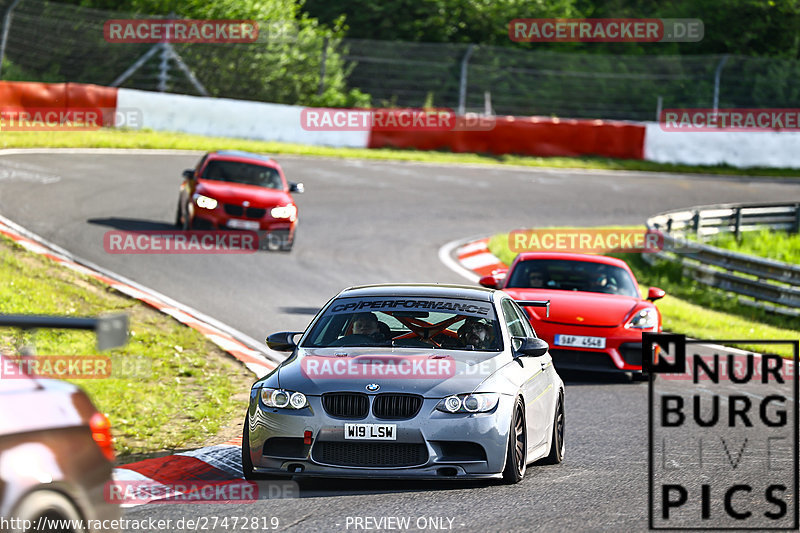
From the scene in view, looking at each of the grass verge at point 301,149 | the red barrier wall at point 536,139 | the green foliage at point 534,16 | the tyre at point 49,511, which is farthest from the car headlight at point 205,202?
the green foliage at point 534,16

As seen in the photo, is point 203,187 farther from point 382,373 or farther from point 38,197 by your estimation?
point 382,373

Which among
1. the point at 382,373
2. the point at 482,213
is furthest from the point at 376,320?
the point at 482,213

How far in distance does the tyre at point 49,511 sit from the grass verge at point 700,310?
12555mm

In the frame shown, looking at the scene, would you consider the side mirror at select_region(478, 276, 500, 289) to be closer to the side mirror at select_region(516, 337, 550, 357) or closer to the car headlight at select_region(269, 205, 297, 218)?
the side mirror at select_region(516, 337, 550, 357)

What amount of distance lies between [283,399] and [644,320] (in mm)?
6159

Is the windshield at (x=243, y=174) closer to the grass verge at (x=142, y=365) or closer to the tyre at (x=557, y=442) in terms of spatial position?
the grass verge at (x=142, y=365)

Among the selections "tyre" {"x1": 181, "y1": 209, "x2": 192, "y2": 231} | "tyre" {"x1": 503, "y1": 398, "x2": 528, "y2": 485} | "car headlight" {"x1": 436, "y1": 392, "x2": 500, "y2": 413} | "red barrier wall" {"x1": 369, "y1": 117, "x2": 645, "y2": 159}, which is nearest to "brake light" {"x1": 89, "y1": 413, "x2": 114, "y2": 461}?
"car headlight" {"x1": 436, "y1": 392, "x2": 500, "y2": 413}

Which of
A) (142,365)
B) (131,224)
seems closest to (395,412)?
(142,365)

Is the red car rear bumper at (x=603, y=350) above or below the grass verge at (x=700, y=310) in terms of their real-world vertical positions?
above

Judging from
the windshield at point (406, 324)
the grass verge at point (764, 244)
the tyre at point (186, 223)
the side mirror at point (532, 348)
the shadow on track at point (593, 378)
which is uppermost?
the windshield at point (406, 324)

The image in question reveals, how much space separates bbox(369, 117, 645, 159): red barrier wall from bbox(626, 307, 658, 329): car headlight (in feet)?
73.3

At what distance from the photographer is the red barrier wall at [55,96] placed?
28906 millimetres

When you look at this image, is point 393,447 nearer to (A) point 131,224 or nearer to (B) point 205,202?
(B) point 205,202

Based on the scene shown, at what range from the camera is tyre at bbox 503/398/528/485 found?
741 cm
